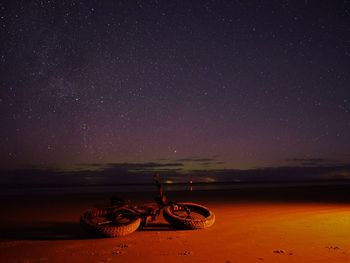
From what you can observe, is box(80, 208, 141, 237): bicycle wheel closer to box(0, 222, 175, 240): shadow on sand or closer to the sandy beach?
the sandy beach

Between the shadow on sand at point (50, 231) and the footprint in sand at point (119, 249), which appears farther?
the shadow on sand at point (50, 231)

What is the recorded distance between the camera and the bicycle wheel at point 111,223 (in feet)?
28.9

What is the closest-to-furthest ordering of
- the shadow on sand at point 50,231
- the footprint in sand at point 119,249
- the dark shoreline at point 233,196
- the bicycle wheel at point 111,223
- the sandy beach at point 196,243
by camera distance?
1. the sandy beach at point 196,243
2. the footprint in sand at point 119,249
3. the bicycle wheel at point 111,223
4. the shadow on sand at point 50,231
5. the dark shoreline at point 233,196

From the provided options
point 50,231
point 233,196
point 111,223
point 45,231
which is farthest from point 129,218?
point 233,196

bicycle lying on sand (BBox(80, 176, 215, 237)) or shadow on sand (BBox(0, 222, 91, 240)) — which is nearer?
bicycle lying on sand (BBox(80, 176, 215, 237))

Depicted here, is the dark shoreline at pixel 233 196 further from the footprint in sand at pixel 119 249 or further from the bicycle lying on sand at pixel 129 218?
the footprint in sand at pixel 119 249

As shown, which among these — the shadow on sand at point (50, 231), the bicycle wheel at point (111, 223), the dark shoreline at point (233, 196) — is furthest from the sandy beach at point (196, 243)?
the dark shoreline at point (233, 196)

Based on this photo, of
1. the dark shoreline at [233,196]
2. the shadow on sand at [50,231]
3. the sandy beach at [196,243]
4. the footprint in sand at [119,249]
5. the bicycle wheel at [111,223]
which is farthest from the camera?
the dark shoreline at [233,196]

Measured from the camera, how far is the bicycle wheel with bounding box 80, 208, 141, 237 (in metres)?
8.80

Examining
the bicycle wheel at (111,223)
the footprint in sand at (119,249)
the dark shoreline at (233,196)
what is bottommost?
the footprint in sand at (119,249)

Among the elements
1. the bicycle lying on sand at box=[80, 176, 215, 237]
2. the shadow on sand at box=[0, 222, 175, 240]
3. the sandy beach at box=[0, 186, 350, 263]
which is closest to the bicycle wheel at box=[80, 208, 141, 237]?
the bicycle lying on sand at box=[80, 176, 215, 237]

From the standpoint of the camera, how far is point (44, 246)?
8.09 metres

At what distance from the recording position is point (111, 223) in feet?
32.9

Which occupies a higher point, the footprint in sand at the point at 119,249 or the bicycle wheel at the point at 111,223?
the bicycle wheel at the point at 111,223
